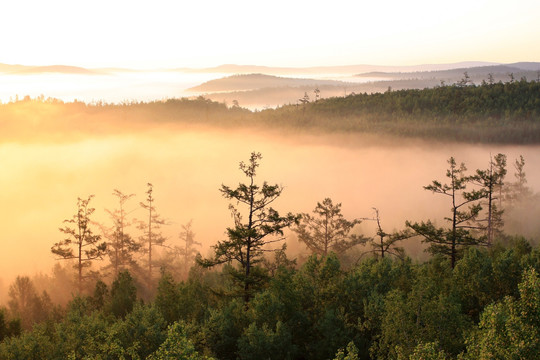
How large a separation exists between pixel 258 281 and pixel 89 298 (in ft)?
73.1

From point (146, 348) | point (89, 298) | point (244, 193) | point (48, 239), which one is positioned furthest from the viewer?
point (48, 239)

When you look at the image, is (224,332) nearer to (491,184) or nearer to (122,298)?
(122,298)

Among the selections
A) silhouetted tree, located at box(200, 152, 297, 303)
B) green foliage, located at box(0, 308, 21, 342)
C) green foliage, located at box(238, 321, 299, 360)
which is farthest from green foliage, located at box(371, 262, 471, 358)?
green foliage, located at box(0, 308, 21, 342)

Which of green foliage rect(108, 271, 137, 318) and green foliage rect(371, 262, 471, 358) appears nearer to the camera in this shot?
green foliage rect(371, 262, 471, 358)

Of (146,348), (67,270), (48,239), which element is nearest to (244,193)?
(146,348)

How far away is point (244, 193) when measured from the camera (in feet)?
129

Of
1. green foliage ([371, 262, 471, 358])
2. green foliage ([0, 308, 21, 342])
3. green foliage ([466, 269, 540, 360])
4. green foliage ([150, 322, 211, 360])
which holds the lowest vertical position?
green foliage ([0, 308, 21, 342])

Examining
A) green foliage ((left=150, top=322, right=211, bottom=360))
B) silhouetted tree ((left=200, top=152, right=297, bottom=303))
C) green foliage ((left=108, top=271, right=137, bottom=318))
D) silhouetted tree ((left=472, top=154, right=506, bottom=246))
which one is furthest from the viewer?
silhouetted tree ((left=472, top=154, right=506, bottom=246))

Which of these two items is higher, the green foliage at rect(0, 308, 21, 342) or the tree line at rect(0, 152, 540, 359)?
the tree line at rect(0, 152, 540, 359)

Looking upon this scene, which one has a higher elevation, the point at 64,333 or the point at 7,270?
the point at 64,333

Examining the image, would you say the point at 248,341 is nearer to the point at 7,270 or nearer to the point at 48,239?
the point at 7,270

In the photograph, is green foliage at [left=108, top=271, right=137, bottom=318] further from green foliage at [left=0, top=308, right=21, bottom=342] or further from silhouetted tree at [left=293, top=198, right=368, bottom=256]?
silhouetted tree at [left=293, top=198, right=368, bottom=256]

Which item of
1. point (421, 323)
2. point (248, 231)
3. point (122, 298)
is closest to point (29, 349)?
point (122, 298)

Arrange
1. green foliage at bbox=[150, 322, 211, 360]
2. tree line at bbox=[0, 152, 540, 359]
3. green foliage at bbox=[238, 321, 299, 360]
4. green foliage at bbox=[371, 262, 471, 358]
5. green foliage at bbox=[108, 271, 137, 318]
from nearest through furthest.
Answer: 1. green foliage at bbox=[150, 322, 211, 360]
2. green foliage at bbox=[371, 262, 471, 358]
3. tree line at bbox=[0, 152, 540, 359]
4. green foliage at bbox=[238, 321, 299, 360]
5. green foliage at bbox=[108, 271, 137, 318]
